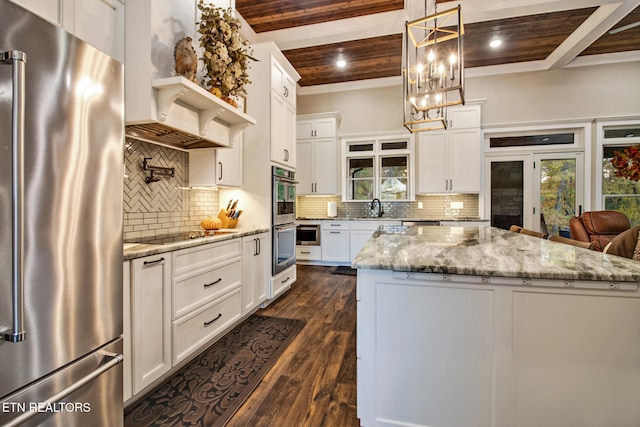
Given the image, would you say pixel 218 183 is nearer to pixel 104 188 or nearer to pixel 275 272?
pixel 275 272

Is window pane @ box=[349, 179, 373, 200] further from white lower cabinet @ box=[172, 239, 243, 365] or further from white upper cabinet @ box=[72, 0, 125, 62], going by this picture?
white upper cabinet @ box=[72, 0, 125, 62]

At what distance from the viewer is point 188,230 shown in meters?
2.81

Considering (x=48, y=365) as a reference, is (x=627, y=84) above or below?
above

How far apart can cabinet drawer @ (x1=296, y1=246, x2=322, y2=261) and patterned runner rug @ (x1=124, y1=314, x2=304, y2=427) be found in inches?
108

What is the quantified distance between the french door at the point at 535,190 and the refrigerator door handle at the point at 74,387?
218 inches

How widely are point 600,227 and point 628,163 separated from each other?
183cm

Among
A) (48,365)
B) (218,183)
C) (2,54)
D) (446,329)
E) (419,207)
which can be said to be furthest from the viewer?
(419,207)

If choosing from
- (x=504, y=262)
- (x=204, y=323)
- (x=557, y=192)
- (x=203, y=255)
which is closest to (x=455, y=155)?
(x=557, y=192)

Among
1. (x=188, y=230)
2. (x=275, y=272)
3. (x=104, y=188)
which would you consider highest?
(x=104, y=188)

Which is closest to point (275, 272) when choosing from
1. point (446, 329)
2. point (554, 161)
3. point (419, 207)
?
point (446, 329)

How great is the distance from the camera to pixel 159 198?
247 centimetres

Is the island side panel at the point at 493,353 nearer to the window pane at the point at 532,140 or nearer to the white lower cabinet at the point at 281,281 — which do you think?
the white lower cabinet at the point at 281,281

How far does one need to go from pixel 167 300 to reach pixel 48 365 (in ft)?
2.81
